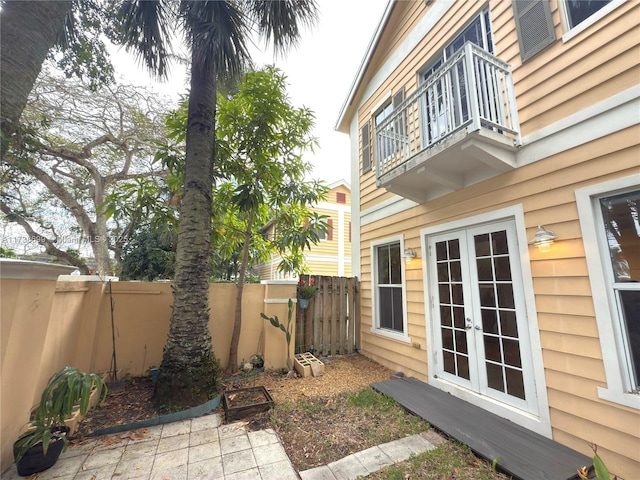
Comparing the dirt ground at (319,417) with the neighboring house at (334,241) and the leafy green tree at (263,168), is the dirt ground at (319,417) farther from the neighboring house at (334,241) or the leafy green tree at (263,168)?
A: the neighboring house at (334,241)

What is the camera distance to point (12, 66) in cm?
211

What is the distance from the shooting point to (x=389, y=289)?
490cm

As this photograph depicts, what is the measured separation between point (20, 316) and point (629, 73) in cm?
546

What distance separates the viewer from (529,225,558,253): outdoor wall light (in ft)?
7.91

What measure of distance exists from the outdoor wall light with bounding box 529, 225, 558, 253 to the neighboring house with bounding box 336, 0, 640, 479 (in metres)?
0.06

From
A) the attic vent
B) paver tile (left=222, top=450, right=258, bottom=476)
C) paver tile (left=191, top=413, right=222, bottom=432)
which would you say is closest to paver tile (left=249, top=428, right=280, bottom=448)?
A: paver tile (left=222, top=450, right=258, bottom=476)

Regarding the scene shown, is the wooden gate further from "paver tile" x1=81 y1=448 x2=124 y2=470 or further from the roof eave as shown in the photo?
the roof eave

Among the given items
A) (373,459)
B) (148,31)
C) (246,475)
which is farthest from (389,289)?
(148,31)

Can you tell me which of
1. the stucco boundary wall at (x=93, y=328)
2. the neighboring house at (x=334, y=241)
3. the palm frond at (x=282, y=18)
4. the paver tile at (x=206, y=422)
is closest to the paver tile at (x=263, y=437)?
the paver tile at (x=206, y=422)

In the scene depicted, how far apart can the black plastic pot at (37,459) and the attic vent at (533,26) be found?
6008mm

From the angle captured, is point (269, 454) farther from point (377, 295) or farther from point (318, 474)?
point (377, 295)

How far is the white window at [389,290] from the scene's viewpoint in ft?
14.9

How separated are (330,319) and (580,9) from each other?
18.0 feet

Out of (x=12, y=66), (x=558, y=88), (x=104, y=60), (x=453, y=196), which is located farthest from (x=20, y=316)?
(x=558, y=88)
